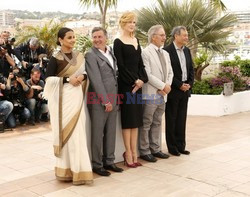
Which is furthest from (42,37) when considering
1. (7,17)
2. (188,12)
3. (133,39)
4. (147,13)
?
(133,39)

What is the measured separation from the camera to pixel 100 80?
13.5ft

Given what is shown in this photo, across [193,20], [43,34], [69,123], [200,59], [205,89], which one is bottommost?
[205,89]

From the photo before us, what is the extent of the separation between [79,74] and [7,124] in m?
3.32

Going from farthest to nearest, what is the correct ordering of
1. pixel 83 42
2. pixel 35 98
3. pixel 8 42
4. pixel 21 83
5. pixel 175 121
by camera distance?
1. pixel 83 42
2. pixel 8 42
3. pixel 35 98
4. pixel 21 83
5. pixel 175 121

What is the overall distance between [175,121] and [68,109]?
173cm

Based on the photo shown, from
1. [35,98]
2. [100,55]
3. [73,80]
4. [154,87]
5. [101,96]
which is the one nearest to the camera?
[73,80]

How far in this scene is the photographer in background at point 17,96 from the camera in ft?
22.2

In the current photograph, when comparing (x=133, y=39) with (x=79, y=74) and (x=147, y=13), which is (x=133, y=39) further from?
(x=147, y=13)

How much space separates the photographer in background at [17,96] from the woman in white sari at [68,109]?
117 inches

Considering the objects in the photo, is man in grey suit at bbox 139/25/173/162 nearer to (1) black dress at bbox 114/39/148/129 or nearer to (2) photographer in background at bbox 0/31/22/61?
(1) black dress at bbox 114/39/148/129

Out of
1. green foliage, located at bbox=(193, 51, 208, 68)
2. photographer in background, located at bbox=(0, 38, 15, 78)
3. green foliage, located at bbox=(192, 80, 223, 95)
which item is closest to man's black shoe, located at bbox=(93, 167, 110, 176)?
photographer in background, located at bbox=(0, 38, 15, 78)

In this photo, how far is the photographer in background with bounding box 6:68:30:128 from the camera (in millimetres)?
6762

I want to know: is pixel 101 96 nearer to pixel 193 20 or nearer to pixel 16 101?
pixel 16 101

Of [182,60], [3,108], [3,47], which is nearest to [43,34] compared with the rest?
[3,47]
